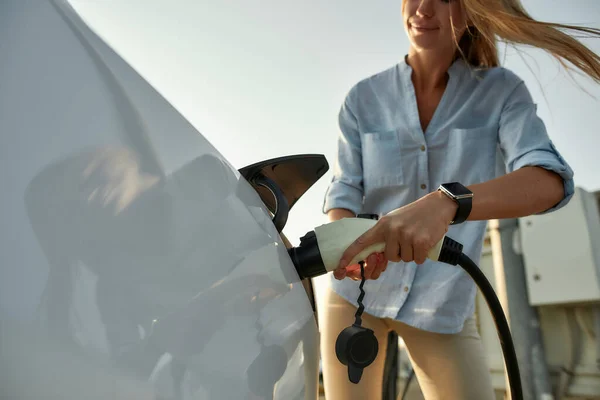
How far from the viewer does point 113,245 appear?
494 millimetres

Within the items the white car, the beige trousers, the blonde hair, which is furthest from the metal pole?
the white car

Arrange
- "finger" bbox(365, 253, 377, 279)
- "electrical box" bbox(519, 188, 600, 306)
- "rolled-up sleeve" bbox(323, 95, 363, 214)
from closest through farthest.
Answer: "finger" bbox(365, 253, 377, 279)
"rolled-up sleeve" bbox(323, 95, 363, 214)
"electrical box" bbox(519, 188, 600, 306)

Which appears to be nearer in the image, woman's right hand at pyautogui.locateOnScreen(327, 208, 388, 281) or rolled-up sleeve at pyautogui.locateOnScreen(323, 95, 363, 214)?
woman's right hand at pyautogui.locateOnScreen(327, 208, 388, 281)

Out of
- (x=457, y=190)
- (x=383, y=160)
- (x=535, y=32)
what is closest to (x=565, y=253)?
(x=383, y=160)

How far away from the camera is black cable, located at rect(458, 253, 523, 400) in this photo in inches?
44.8

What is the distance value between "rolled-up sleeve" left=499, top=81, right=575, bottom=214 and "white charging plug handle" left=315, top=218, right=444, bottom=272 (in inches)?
21.5

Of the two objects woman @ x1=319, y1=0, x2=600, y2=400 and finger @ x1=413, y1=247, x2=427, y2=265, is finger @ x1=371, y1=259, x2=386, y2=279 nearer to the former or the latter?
finger @ x1=413, y1=247, x2=427, y2=265

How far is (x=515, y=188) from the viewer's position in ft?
3.59

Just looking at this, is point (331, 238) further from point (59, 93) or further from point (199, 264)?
point (59, 93)

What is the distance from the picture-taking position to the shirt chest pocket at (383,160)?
1549 mm

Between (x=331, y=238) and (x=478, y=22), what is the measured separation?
0.87m

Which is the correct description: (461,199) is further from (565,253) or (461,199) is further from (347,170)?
(565,253)

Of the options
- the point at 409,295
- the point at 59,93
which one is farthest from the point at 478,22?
the point at 59,93

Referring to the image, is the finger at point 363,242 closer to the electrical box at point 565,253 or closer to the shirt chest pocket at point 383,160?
Answer: the shirt chest pocket at point 383,160
